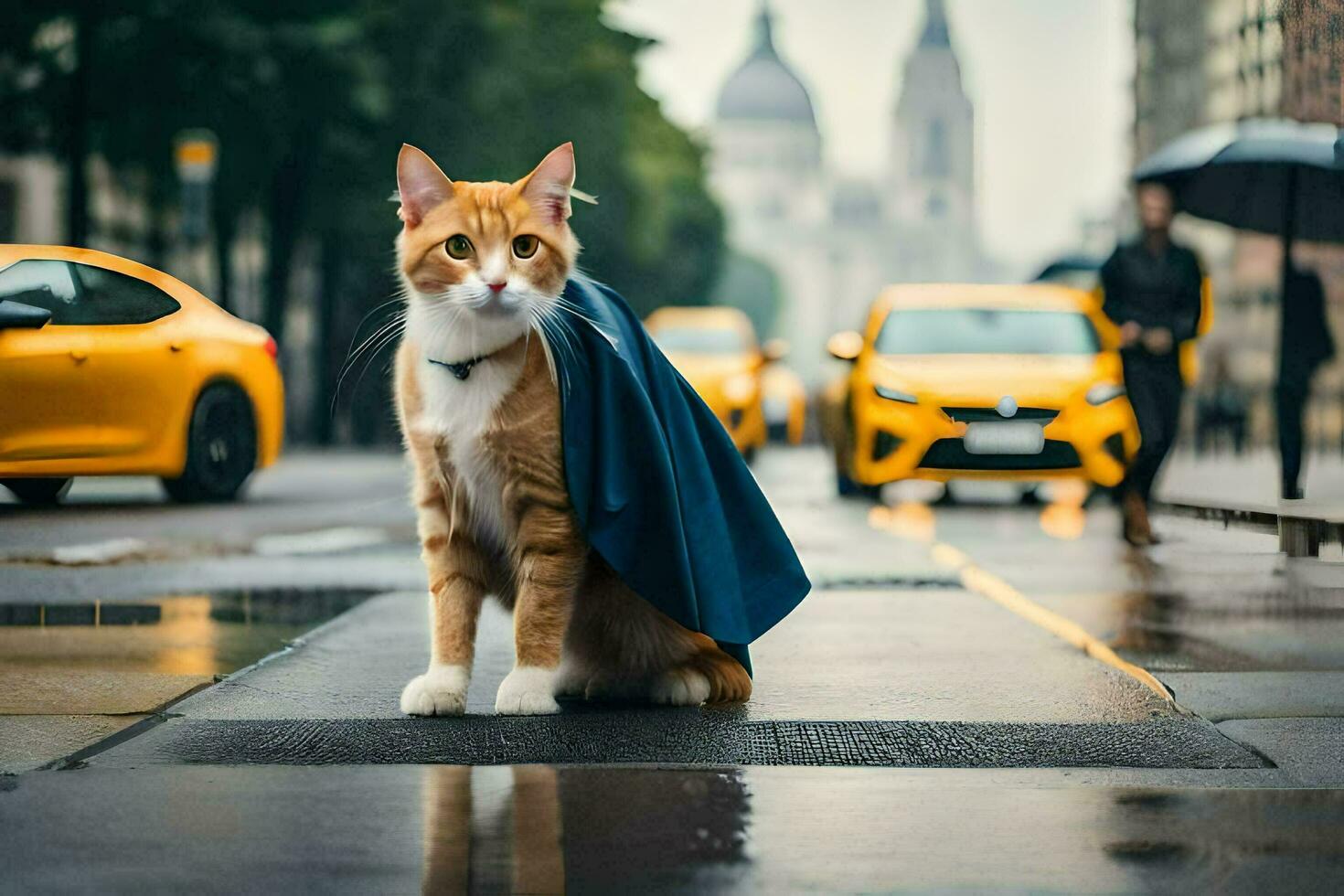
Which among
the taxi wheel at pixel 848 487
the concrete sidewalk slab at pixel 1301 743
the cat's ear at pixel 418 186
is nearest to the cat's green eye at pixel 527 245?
the cat's ear at pixel 418 186

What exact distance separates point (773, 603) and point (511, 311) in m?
1.08

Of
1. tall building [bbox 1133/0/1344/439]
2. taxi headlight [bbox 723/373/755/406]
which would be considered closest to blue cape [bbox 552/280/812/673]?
taxi headlight [bbox 723/373/755/406]

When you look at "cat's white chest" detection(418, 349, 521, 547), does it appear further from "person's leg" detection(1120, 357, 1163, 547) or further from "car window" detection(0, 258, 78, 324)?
"person's leg" detection(1120, 357, 1163, 547)

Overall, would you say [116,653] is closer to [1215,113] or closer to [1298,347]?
[1298,347]

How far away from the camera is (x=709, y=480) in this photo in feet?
18.5

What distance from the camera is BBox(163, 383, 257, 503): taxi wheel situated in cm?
781

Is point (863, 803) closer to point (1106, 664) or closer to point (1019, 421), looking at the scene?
point (1106, 664)

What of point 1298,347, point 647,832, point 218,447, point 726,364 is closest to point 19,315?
point 647,832

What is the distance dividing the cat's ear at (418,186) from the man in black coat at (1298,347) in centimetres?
873

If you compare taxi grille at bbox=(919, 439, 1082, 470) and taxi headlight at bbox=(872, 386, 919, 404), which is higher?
taxi headlight at bbox=(872, 386, 919, 404)

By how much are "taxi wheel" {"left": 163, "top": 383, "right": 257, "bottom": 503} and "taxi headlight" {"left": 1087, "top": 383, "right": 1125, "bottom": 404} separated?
6.88 meters

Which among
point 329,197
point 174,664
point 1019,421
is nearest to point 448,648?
point 174,664

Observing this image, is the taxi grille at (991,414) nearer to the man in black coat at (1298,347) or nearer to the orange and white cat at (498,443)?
the man in black coat at (1298,347)

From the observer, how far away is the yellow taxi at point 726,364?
21703mm
